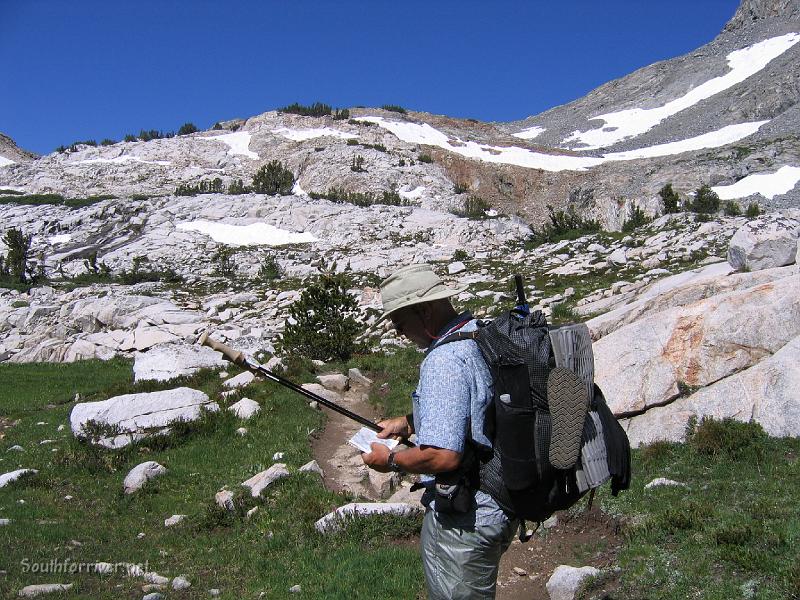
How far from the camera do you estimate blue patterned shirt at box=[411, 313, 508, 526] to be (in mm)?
2881

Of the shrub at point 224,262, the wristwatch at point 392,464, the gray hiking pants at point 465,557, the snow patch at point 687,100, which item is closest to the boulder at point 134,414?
the wristwatch at point 392,464

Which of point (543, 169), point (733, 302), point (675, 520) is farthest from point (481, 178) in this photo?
point (675, 520)

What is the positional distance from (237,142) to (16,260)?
3274cm

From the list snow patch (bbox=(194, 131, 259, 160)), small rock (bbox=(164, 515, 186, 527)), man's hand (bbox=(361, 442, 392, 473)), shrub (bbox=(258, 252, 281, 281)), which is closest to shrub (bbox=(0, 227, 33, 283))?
shrub (bbox=(258, 252, 281, 281))

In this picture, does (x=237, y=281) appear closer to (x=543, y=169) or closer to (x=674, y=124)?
(x=543, y=169)

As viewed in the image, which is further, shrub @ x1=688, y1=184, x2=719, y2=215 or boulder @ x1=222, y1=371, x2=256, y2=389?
shrub @ x1=688, y1=184, x2=719, y2=215

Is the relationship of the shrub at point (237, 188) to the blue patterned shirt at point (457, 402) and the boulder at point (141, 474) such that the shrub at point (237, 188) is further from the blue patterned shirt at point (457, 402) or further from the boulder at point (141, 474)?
the blue patterned shirt at point (457, 402)

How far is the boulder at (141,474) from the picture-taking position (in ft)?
28.5

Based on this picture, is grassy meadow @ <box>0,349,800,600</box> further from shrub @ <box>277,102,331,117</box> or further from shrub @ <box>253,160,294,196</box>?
shrub @ <box>277,102,331,117</box>

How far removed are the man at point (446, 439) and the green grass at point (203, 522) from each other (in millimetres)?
2563

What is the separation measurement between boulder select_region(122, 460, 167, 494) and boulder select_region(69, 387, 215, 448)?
52.7 inches

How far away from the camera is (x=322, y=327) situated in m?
17.0

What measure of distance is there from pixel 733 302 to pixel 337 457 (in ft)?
20.1

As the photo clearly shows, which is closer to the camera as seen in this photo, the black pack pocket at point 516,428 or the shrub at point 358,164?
the black pack pocket at point 516,428
